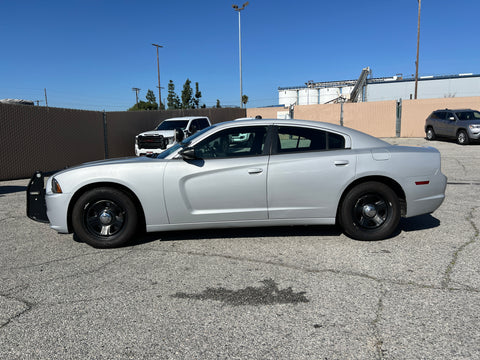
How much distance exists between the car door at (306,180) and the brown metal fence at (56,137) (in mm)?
9841

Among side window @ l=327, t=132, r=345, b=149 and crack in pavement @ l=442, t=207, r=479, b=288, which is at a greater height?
side window @ l=327, t=132, r=345, b=149

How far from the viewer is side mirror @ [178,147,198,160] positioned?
4.43m

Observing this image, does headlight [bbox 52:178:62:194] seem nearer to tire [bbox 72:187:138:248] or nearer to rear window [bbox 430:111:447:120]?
tire [bbox 72:187:138:248]

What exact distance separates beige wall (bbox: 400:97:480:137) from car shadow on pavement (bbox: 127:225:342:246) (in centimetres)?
2167

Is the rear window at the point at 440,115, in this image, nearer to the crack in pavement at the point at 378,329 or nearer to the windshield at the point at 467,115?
the windshield at the point at 467,115

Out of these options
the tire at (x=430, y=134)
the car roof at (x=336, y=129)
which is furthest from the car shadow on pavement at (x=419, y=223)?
the tire at (x=430, y=134)

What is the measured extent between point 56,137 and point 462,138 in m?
17.2

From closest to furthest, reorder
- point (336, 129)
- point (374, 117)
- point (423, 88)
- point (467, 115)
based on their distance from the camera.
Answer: point (336, 129) → point (467, 115) → point (374, 117) → point (423, 88)

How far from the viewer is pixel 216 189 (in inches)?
177

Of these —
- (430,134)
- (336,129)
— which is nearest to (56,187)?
(336,129)

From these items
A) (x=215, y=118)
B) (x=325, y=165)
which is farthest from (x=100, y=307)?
(x=215, y=118)

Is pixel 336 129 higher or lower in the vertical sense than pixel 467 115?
lower

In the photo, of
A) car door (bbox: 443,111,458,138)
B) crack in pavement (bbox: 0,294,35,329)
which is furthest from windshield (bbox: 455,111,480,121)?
crack in pavement (bbox: 0,294,35,329)

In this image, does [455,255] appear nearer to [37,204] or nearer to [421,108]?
[37,204]
